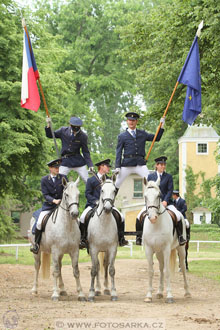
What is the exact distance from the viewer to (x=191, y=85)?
17641mm

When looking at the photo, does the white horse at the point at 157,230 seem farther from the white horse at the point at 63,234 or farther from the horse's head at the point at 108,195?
the white horse at the point at 63,234

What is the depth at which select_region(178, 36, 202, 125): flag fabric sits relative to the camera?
17.7m

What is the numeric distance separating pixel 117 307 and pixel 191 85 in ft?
21.1

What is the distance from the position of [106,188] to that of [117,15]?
37032 millimetres

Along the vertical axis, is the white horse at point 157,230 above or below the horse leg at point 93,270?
above

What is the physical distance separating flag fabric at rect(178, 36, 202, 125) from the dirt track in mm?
4635

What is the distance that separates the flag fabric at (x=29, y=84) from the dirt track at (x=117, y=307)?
479 cm

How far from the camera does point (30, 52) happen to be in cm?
1758

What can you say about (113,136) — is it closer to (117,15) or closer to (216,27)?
(117,15)

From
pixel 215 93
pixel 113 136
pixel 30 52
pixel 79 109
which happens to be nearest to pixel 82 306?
pixel 30 52

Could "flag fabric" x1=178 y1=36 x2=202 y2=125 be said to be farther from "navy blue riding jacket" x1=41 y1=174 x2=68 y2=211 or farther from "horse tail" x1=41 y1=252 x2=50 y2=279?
"horse tail" x1=41 y1=252 x2=50 y2=279

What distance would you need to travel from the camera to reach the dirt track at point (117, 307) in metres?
12.0

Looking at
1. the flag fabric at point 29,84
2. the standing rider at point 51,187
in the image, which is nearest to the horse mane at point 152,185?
the standing rider at point 51,187

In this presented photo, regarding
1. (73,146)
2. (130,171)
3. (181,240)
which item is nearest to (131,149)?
(130,171)
